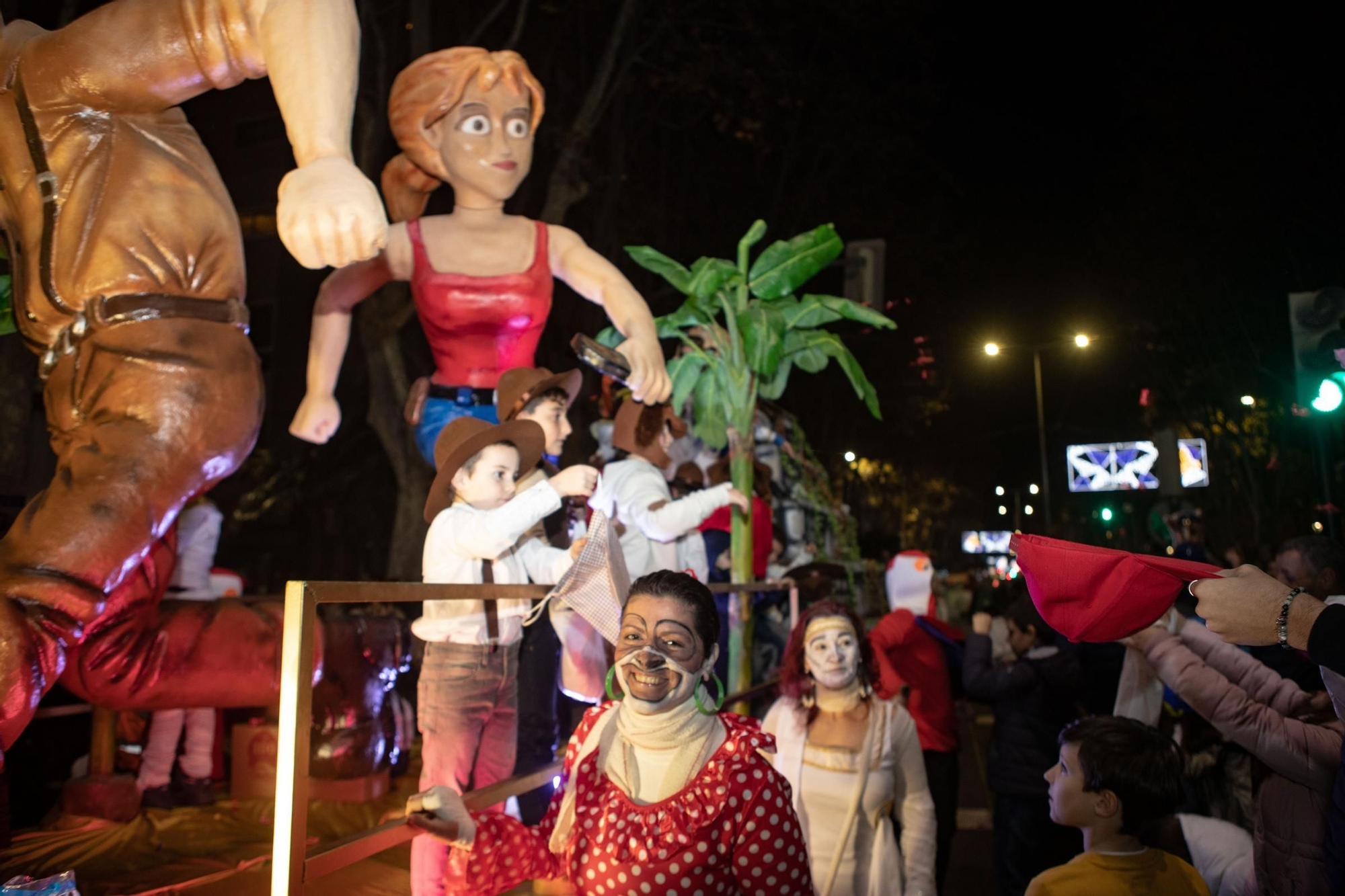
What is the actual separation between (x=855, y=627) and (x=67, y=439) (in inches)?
93.3

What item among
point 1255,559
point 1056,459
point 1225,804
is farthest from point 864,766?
point 1056,459

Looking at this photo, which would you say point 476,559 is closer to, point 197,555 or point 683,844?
point 683,844

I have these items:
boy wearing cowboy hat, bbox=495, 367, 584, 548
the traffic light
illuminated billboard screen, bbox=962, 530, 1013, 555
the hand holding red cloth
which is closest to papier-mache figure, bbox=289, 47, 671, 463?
boy wearing cowboy hat, bbox=495, 367, 584, 548

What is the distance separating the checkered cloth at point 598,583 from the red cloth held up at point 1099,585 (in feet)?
3.59

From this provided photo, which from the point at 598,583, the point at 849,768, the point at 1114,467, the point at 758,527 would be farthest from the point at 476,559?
the point at 1114,467

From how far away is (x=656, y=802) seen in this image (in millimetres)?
2076

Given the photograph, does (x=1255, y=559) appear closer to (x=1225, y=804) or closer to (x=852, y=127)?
(x=1225, y=804)

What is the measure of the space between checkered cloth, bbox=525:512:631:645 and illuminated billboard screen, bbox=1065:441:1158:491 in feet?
78.7

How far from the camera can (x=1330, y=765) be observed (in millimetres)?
2863

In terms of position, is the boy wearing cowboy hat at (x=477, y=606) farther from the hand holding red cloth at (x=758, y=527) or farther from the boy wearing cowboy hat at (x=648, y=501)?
the hand holding red cloth at (x=758, y=527)

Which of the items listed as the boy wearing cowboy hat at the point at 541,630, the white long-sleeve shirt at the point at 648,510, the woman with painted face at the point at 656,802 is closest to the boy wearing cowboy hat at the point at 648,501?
the white long-sleeve shirt at the point at 648,510

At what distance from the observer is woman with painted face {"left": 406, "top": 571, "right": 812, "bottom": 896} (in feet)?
6.55

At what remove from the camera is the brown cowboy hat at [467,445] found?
2945mm

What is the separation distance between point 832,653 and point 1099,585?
137 cm
